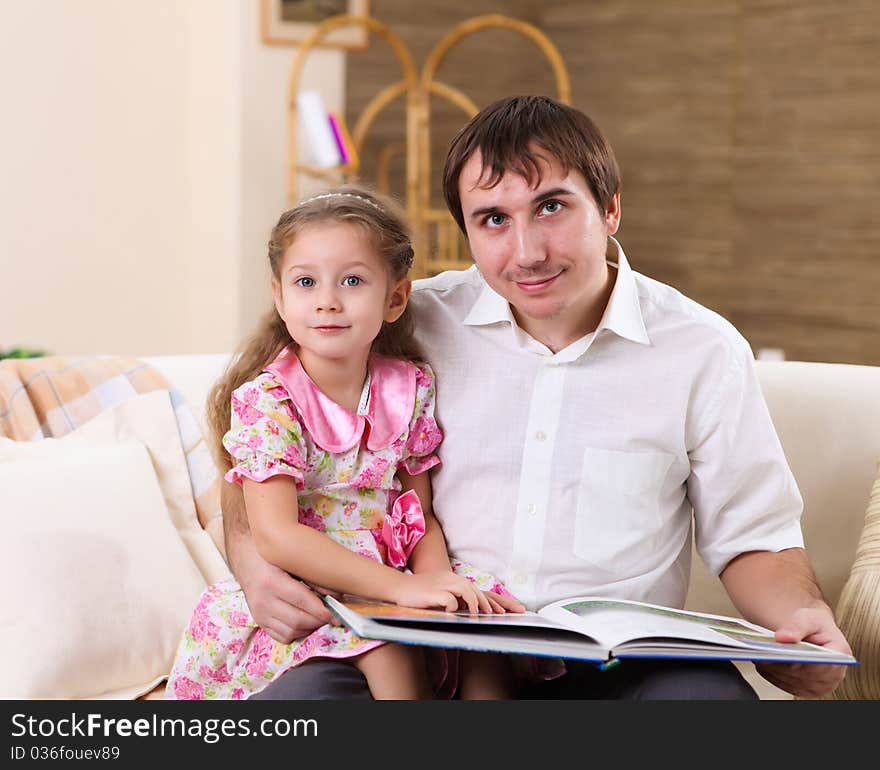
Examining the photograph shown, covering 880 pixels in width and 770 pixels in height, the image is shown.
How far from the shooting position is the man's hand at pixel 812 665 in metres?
1.48

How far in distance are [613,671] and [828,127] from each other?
374 cm

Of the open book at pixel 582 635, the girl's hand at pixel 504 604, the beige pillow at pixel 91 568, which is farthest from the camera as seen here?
the beige pillow at pixel 91 568

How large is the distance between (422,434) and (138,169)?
348cm

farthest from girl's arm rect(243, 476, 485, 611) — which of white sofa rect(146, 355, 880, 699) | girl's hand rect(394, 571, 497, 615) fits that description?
white sofa rect(146, 355, 880, 699)

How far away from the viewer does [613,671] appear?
1570mm

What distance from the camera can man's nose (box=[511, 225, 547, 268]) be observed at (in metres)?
1.62

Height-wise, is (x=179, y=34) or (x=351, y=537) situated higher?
(x=179, y=34)

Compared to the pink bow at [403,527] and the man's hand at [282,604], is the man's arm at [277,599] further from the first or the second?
the pink bow at [403,527]

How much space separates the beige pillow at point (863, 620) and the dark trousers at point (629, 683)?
47 cm

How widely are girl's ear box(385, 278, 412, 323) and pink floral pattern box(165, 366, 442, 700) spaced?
0.51 feet

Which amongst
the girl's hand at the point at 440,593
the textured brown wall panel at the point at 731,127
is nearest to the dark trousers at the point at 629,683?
the girl's hand at the point at 440,593

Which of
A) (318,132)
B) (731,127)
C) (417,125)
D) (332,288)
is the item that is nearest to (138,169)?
(318,132)

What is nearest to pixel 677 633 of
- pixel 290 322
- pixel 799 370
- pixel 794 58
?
pixel 290 322
